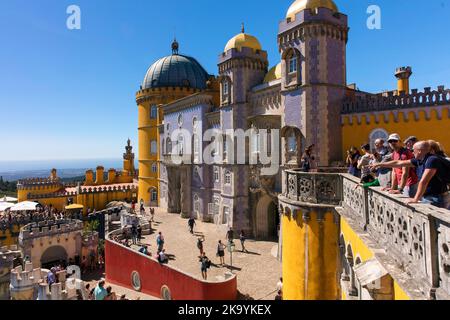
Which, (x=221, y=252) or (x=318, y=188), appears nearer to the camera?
(x=318, y=188)

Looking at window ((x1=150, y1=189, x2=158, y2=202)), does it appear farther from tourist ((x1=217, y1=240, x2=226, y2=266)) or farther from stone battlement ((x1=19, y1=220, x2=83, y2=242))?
tourist ((x1=217, y1=240, x2=226, y2=266))

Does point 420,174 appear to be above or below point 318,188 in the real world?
above

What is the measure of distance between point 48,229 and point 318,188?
2392 cm

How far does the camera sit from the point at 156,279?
1542 cm

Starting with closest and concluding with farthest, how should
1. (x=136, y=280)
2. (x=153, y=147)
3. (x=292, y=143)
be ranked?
(x=136, y=280) → (x=292, y=143) → (x=153, y=147)

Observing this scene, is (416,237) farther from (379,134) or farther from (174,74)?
(174,74)

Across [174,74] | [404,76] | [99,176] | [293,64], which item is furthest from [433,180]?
[99,176]

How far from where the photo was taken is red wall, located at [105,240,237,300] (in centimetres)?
1280

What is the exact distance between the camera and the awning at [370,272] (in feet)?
13.5

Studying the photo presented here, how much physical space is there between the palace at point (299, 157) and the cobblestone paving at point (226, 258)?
168cm

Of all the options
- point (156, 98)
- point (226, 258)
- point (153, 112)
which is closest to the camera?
point (226, 258)

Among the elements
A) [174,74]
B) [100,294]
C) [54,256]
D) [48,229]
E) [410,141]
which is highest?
[174,74]
